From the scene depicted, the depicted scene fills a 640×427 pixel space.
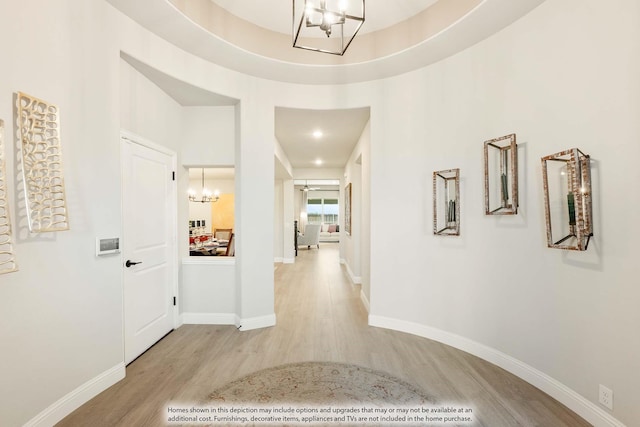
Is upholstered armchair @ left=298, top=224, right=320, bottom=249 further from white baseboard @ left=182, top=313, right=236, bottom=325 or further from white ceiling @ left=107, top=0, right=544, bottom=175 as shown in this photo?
white baseboard @ left=182, top=313, right=236, bottom=325

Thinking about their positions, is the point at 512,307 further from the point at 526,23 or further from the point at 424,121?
the point at 526,23

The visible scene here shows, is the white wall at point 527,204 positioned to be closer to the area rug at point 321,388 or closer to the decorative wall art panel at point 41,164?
the area rug at point 321,388

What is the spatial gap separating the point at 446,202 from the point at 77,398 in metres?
3.49

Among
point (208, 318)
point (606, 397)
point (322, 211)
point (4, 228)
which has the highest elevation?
point (322, 211)

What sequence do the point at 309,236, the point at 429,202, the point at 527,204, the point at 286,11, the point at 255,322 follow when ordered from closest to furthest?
the point at 527,204 < the point at 286,11 < the point at 429,202 < the point at 255,322 < the point at 309,236

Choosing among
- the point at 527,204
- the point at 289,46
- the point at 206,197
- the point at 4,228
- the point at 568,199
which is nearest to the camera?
the point at 4,228

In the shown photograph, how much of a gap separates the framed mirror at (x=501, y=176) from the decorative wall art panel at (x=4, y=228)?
A: 132 inches

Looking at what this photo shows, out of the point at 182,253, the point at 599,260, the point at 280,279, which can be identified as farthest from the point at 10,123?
the point at 280,279

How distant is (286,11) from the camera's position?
9.66ft

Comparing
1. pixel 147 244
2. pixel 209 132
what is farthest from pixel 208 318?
pixel 209 132

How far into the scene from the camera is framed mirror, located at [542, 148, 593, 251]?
5.93 feet

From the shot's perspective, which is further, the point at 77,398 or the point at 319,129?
the point at 319,129

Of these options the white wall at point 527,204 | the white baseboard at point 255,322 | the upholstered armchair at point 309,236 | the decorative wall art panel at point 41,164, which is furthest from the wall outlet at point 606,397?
the upholstered armchair at point 309,236

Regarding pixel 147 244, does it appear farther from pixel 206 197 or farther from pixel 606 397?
pixel 206 197
